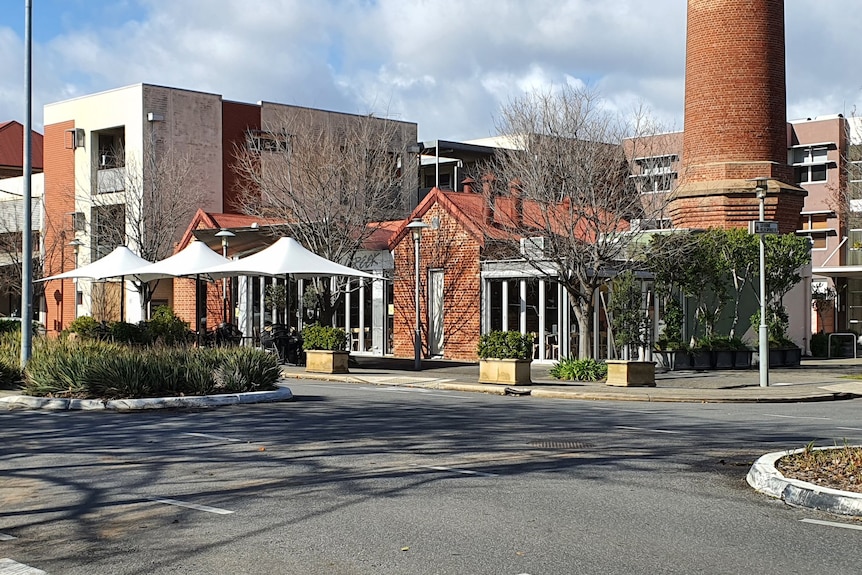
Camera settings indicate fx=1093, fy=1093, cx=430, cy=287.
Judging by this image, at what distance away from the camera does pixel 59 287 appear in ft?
169

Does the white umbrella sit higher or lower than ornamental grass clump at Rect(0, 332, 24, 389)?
higher

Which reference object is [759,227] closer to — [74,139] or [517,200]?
[517,200]

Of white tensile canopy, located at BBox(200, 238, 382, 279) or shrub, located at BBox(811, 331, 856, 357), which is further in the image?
shrub, located at BBox(811, 331, 856, 357)

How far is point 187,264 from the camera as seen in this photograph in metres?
29.5

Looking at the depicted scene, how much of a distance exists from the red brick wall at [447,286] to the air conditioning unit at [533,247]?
16.9 ft

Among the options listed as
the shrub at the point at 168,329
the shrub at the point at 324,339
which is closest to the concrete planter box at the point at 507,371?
the shrub at the point at 324,339

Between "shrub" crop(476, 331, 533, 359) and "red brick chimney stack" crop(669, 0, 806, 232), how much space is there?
32.2 feet

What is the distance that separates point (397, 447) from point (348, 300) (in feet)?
79.4

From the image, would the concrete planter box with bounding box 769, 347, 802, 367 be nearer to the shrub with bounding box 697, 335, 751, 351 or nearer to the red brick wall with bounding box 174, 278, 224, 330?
the shrub with bounding box 697, 335, 751, 351

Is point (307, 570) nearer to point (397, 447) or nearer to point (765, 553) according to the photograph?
point (765, 553)

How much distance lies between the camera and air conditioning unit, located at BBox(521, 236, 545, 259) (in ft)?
85.0

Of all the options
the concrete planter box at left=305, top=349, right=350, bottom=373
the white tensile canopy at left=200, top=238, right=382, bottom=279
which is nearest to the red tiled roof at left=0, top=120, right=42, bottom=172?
the white tensile canopy at left=200, top=238, right=382, bottom=279

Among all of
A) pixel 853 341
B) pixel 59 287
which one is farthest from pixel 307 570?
pixel 59 287

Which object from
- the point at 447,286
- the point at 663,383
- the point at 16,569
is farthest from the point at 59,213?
the point at 16,569
